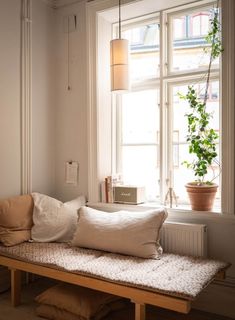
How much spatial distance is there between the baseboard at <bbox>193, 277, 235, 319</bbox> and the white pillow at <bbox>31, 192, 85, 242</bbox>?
127cm

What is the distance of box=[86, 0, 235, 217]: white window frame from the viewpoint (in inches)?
107

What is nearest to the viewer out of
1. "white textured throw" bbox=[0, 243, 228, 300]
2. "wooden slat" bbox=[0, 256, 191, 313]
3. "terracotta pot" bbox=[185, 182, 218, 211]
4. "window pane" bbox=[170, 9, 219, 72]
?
Result: "wooden slat" bbox=[0, 256, 191, 313]

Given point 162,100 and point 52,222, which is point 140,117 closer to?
point 162,100

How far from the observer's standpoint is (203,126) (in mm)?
2932

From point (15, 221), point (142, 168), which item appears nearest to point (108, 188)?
point (142, 168)

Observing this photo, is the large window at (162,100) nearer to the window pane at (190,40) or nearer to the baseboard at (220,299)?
the window pane at (190,40)

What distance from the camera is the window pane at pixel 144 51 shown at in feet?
11.3

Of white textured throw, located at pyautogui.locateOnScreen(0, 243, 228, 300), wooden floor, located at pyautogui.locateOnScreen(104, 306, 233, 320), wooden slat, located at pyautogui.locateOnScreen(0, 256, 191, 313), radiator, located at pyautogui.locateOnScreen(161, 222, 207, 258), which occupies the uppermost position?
radiator, located at pyautogui.locateOnScreen(161, 222, 207, 258)

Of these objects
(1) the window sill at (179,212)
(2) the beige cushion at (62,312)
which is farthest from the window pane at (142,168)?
(2) the beige cushion at (62,312)

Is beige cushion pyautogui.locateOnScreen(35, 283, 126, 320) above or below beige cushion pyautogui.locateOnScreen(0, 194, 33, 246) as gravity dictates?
below

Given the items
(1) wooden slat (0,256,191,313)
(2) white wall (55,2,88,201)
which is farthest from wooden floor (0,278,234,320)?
(2) white wall (55,2,88,201)

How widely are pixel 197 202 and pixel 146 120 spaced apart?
1.03 m

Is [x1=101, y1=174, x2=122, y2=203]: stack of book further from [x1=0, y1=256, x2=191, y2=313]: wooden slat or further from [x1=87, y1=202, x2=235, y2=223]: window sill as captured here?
[x1=0, y1=256, x2=191, y2=313]: wooden slat

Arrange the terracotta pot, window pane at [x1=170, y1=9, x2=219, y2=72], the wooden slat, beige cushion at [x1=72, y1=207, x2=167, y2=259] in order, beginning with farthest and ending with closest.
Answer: window pane at [x1=170, y1=9, x2=219, y2=72] < the terracotta pot < beige cushion at [x1=72, y1=207, x2=167, y2=259] < the wooden slat
